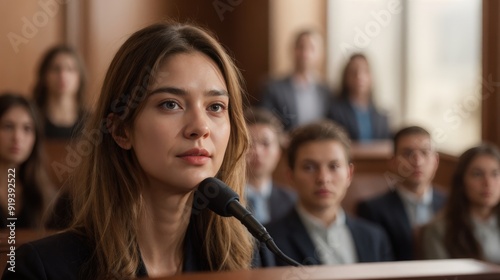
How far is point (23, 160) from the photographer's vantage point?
3.38m

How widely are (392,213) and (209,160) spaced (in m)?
2.18

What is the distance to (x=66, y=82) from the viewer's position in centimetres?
466

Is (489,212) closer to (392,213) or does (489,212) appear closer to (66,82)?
Result: (392,213)

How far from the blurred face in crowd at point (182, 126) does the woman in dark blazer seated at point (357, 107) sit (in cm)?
370

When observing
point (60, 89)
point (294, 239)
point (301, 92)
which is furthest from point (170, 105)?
point (301, 92)

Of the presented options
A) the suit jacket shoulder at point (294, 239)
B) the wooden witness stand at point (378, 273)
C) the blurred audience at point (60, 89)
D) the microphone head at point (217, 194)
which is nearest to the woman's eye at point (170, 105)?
the microphone head at point (217, 194)

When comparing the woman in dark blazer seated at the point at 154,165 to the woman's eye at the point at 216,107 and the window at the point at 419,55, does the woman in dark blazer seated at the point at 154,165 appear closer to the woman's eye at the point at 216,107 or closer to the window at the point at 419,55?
the woman's eye at the point at 216,107

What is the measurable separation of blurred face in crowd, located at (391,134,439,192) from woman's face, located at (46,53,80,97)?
1.96 m

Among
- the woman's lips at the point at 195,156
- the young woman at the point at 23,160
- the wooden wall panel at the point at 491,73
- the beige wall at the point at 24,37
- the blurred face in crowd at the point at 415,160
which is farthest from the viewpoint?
the beige wall at the point at 24,37

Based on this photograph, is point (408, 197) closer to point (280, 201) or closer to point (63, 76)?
point (280, 201)

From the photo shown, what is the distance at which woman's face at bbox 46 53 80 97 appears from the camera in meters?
4.66

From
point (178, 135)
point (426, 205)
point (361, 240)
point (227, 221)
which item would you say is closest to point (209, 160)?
point (178, 135)

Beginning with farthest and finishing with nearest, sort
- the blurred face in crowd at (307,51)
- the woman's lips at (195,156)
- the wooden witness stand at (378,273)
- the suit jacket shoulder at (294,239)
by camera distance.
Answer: the blurred face in crowd at (307,51)
the suit jacket shoulder at (294,239)
the woman's lips at (195,156)
the wooden witness stand at (378,273)

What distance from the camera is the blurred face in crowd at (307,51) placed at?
5.44 meters
